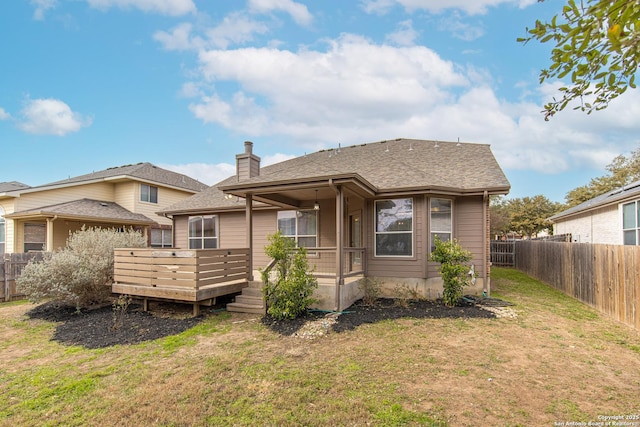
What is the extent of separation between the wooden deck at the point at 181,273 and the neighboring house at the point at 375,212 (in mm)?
704

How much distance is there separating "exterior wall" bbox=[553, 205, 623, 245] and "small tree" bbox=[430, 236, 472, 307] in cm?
862

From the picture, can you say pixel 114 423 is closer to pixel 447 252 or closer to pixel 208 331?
pixel 208 331

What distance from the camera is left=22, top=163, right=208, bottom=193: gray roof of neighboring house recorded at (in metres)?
17.6

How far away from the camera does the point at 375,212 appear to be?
9.02m

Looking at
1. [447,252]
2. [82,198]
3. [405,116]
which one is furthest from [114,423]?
[405,116]

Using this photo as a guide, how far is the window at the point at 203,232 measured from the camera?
12.1m

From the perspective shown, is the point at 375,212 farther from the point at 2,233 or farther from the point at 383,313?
the point at 2,233

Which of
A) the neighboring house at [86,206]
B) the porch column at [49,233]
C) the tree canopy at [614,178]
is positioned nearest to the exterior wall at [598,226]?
the tree canopy at [614,178]

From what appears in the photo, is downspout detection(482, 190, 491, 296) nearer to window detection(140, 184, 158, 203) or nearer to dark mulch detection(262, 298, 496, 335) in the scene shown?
dark mulch detection(262, 298, 496, 335)

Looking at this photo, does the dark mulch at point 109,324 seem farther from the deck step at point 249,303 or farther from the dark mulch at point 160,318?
the deck step at point 249,303

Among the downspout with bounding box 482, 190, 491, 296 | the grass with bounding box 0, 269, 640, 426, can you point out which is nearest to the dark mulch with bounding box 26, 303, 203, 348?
the grass with bounding box 0, 269, 640, 426

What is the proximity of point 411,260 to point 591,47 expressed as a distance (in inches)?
272

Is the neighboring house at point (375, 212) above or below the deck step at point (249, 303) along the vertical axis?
above

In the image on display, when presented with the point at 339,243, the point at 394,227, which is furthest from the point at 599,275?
the point at 339,243
